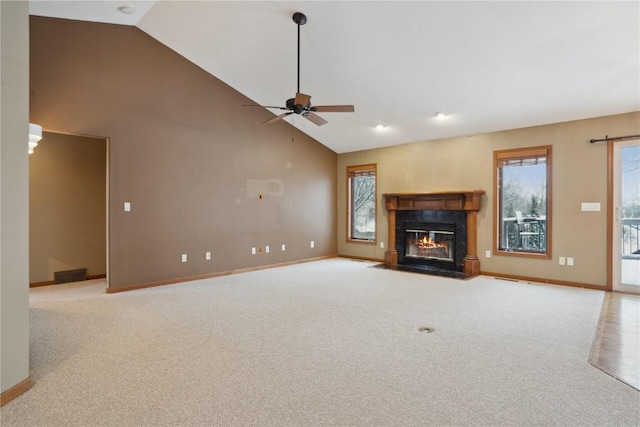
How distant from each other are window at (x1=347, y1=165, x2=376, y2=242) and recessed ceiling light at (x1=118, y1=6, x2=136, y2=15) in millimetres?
5127

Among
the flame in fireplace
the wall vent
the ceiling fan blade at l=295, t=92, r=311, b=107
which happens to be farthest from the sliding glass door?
the wall vent

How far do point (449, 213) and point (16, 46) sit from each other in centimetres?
628

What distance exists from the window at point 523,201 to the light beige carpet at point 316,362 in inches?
49.2

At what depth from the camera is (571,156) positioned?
5.20 meters

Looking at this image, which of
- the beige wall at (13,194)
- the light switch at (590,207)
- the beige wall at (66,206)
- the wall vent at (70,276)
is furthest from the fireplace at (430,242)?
the beige wall at (13,194)

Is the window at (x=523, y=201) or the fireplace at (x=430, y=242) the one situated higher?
the window at (x=523, y=201)

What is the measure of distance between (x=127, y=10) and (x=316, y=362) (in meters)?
4.80

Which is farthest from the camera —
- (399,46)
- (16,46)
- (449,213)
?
(449,213)

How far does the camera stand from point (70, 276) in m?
5.46

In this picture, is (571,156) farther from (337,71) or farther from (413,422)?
(413,422)

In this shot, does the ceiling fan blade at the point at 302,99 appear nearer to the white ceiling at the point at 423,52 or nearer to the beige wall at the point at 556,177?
the white ceiling at the point at 423,52

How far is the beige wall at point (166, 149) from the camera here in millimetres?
4375

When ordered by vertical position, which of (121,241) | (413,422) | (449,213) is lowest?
(413,422)

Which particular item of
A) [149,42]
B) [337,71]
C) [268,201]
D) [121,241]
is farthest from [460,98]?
[121,241]
